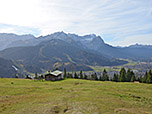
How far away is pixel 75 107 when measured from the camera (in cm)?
3170

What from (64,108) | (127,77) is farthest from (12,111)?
(127,77)

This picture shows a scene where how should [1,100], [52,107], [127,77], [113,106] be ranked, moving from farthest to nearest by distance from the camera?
1. [127,77]
2. [1,100]
3. [113,106]
4. [52,107]

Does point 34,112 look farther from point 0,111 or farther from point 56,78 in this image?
point 56,78

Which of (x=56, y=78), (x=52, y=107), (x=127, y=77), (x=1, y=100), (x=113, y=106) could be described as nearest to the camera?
(x=52, y=107)

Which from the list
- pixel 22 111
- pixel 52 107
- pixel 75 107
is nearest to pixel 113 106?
pixel 75 107

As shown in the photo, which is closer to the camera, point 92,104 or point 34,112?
point 34,112

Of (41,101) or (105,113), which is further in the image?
(41,101)

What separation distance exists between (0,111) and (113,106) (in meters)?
26.3

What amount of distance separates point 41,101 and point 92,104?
45.3 feet

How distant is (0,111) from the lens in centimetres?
2864

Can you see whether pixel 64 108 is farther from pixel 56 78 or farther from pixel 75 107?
pixel 56 78

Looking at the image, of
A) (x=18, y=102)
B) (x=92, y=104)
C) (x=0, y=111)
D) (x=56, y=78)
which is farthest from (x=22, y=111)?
(x=56, y=78)

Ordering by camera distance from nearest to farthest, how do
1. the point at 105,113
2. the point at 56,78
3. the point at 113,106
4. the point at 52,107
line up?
the point at 105,113 → the point at 52,107 → the point at 113,106 → the point at 56,78

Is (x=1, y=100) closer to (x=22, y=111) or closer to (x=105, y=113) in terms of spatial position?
(x=22, y=111)
